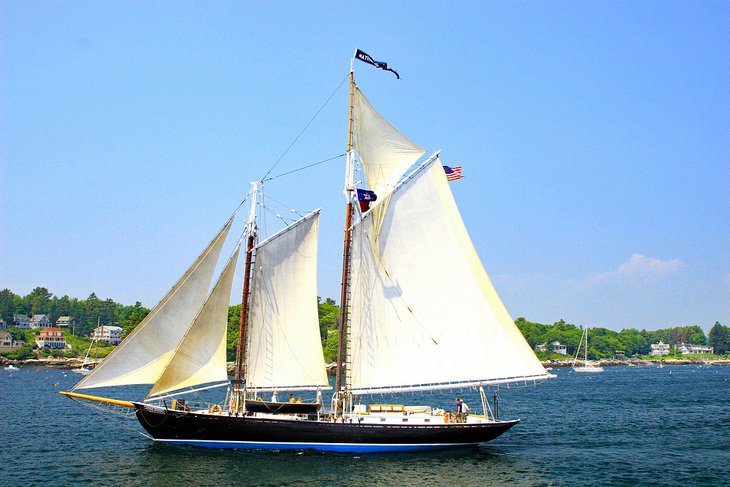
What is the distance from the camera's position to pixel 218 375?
4416 centimetres

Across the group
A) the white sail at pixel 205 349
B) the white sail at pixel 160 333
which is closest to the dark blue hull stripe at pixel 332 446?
the white sail at pixel 205 349

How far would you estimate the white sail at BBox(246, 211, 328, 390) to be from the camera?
45.5m

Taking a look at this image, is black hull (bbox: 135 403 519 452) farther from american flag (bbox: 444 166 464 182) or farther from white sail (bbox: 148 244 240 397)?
american flag (bbox: 444 166 464 182)

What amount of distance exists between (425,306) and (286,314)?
9.84m

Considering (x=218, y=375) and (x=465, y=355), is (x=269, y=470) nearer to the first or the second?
(x=218, y=375)

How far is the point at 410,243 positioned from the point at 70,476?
25348 millimetres

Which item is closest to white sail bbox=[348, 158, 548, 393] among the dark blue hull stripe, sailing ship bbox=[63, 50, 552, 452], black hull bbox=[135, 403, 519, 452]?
sailing ship bbox=[63, 50, 552, 452]

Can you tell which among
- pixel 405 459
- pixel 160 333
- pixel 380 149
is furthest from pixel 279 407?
pixel 380 149

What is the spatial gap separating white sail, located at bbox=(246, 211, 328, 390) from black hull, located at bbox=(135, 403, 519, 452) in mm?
3590

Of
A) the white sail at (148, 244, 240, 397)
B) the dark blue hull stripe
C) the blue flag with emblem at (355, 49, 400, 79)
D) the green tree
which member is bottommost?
the dark blue hull stripe

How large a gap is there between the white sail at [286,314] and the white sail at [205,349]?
80.0 inches

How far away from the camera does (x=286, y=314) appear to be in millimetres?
45781

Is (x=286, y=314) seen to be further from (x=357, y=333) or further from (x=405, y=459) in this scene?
(x=405, y=459)

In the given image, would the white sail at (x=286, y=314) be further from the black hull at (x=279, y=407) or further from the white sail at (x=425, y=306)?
the white sail at (x=425, y=306)
